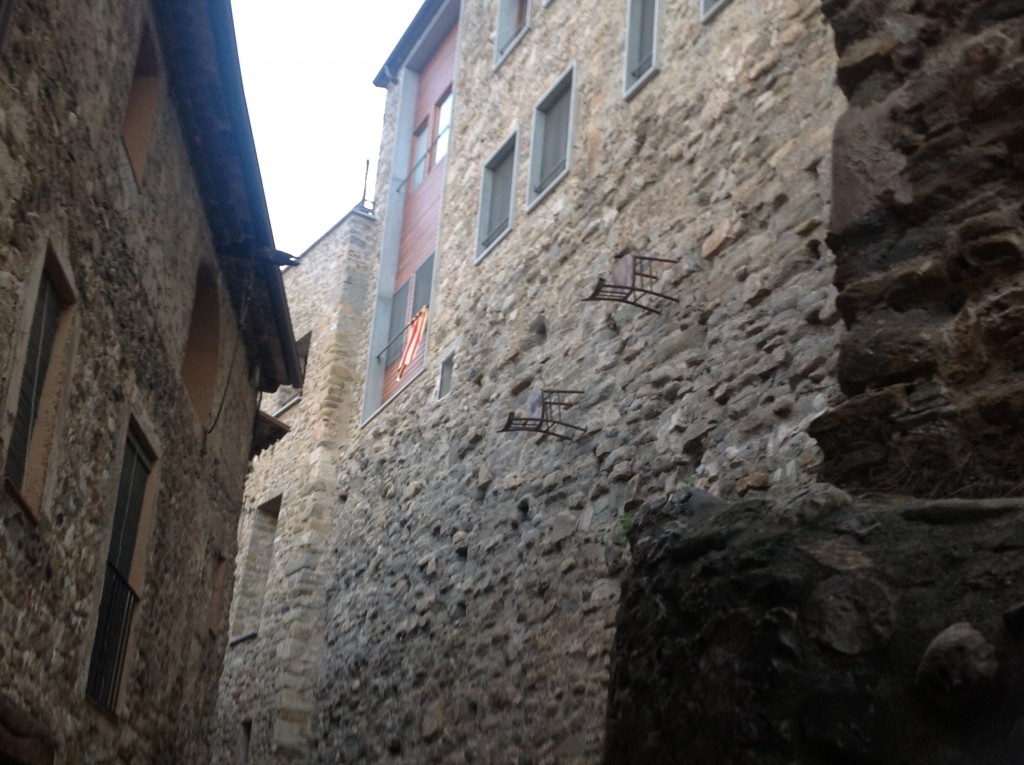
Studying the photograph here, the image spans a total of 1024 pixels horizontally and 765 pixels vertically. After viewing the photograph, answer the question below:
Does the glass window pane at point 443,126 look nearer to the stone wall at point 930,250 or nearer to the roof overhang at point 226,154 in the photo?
the roof overhang at point 226,154

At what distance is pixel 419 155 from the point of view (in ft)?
51.2

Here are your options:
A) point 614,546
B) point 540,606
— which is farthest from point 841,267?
point 540,606

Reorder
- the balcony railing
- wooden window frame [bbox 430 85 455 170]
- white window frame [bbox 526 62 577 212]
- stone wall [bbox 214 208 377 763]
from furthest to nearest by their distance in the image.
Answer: wooden window frame [bbox 430 85 455 170] < stone wall [bbox 214 208 377 763] < white window frame [bbox 526 62 577 212] < the balcony railing

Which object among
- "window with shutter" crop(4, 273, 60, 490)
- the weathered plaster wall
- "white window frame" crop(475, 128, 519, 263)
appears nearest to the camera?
the weathered plaster wall

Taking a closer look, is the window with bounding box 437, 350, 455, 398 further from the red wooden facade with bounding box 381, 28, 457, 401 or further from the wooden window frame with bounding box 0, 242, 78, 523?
the wooden window frame with bounding box 0, 242, 78, 523

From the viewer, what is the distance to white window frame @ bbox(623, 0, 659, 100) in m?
9.68

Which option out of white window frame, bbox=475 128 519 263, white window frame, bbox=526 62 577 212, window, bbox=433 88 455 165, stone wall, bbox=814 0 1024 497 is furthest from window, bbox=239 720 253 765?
stone wall, bbox=814 0 1024 497

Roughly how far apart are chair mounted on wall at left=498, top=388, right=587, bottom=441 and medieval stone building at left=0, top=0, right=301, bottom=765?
2033 millimetres

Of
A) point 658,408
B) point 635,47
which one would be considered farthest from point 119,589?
point 635,47

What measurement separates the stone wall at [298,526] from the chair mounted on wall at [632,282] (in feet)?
17.1

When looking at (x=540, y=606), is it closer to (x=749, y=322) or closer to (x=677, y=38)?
(x=749, y=322)

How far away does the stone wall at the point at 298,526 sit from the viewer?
12.7 meters

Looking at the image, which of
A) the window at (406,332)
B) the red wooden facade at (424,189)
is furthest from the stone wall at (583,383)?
the red wooden facade at (424,189)

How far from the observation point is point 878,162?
2961 mm
